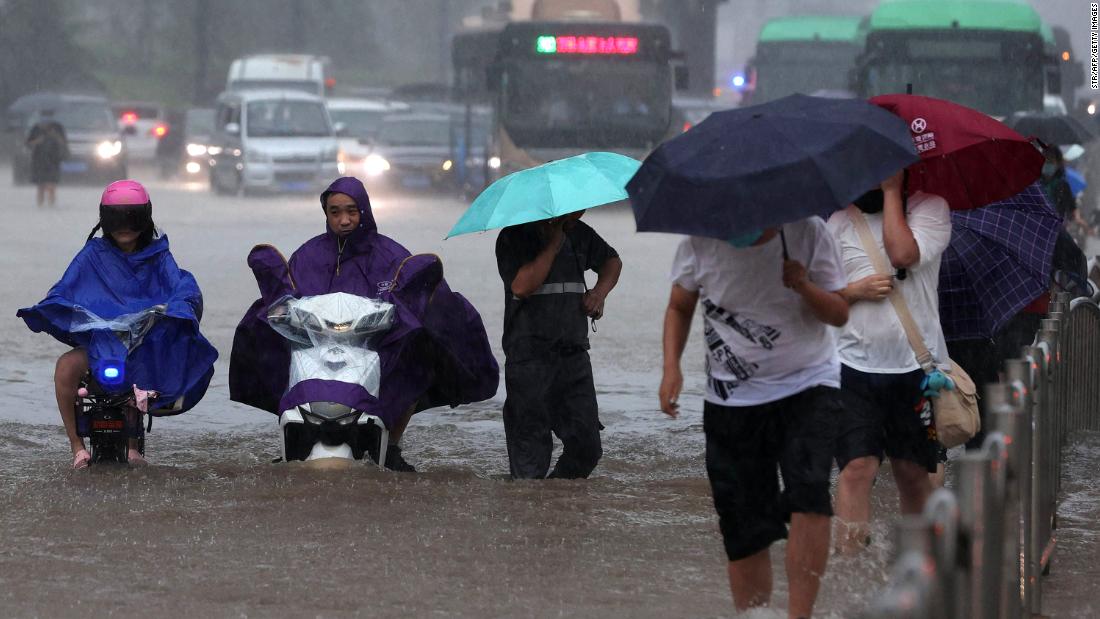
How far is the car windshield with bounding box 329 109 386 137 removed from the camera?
3703cm

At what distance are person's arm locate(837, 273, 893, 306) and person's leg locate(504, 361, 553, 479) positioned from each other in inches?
75.1

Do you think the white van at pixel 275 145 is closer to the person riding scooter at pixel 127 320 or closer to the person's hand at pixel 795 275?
the person riding scooter at pixel 127 320

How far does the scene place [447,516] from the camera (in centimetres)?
700

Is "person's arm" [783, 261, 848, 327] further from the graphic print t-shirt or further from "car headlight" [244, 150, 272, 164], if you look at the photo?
"car headlight" [244, 150, 272, 164]

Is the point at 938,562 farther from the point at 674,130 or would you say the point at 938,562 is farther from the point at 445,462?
the point at 674,130

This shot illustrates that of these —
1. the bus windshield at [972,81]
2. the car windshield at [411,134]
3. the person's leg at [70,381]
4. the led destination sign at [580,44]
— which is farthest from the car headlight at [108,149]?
→ the person's leg at [70,381]

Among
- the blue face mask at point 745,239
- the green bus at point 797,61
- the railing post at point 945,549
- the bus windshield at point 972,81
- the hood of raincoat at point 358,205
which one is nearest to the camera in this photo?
the railing post at point 945,549

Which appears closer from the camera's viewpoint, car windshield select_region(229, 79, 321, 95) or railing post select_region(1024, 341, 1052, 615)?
railing post select_region(1024, 341, 1052, 615)

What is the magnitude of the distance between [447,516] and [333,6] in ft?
221

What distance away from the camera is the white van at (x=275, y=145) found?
32.8 m

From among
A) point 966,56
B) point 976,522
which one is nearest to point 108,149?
point 966,56

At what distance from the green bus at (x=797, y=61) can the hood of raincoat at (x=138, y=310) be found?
26.8 metres

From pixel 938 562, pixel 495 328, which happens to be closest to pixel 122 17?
pixel 495 328

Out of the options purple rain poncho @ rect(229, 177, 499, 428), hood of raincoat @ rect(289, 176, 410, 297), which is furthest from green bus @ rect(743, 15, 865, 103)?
hood of raincoat @ rect(289, 176, 410, 297)
